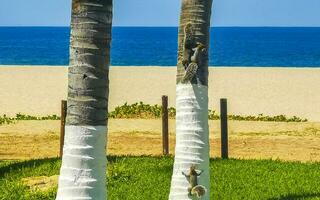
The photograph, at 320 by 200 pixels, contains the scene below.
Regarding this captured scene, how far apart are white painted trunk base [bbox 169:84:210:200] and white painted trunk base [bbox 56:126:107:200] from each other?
9.44 ft

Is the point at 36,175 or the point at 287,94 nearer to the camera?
the point at 36,175

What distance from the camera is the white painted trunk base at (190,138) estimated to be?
942 cm

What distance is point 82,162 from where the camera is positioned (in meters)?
6.59

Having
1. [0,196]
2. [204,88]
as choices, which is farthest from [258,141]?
[204,88]

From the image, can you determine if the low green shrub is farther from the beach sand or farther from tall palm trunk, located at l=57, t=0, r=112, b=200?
tall palm trunk, located at l=57, t=0, r=112, b=200

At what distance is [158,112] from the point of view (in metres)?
29.2

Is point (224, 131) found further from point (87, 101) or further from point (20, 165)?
point (87, 101)

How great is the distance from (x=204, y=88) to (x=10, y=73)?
40700 mm

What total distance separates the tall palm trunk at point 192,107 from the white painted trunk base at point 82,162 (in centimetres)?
274

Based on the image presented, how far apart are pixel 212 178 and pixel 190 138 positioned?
549 cm

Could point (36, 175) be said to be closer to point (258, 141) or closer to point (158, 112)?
point (258, 141)

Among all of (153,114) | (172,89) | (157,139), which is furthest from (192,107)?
(172,89)

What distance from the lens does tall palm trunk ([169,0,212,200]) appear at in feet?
30.9

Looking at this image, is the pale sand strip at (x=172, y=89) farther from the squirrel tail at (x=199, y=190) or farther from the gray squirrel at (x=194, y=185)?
the squirrel tail at (x=199, y=190)
